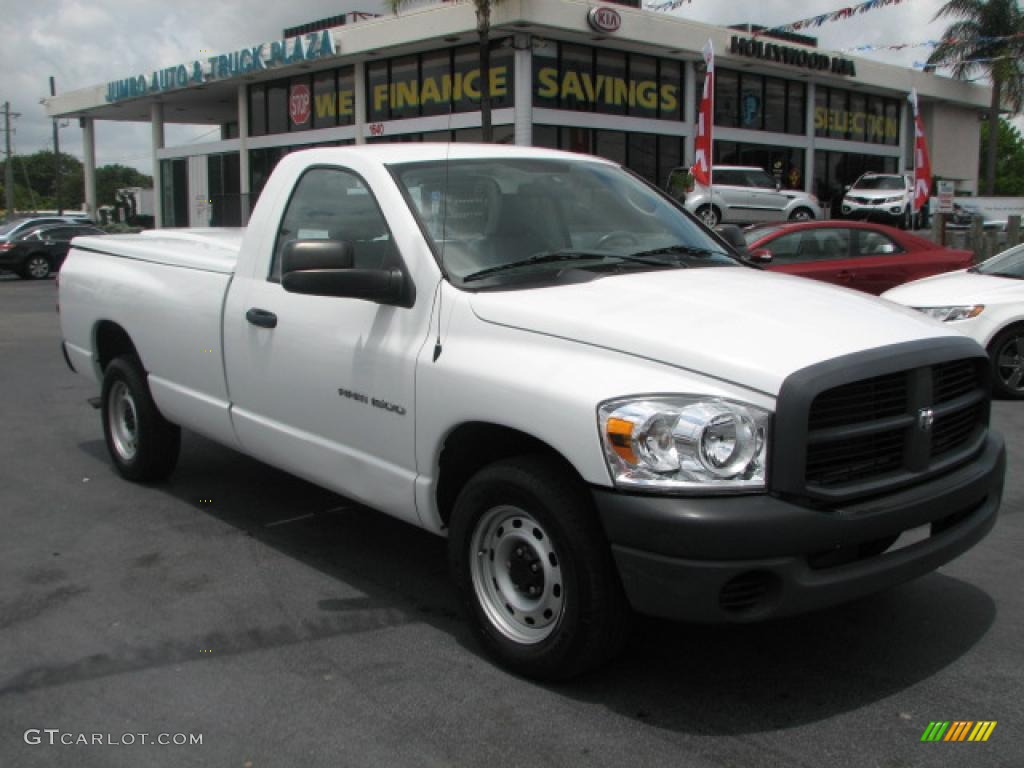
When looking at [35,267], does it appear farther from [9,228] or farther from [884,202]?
[884,202]

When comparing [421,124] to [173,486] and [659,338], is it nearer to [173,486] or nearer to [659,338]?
[173,486]

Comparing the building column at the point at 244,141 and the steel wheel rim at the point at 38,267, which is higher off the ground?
the building column at the point at 244,141

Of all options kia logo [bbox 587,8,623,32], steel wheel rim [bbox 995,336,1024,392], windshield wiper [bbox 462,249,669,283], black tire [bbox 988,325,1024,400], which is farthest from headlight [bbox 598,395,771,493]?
kia logo [bbox 587,8,623,32]

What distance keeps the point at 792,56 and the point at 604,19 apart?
9145mm

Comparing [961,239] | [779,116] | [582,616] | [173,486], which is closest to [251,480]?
[173,486]

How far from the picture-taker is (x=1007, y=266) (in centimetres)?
1002

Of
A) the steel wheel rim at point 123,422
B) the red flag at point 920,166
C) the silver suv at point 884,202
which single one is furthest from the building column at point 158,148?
the steel wheel rim at point 123,422

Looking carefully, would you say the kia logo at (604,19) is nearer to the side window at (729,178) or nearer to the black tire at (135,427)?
the side window at (729,178)

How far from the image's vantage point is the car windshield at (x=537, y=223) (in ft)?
13.5

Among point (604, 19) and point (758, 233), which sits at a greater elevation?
point (604, 19)

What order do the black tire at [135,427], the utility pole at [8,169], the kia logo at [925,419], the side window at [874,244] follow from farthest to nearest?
the utility pole at [8,169] → the side window at [874,244] → the black tire at [135,427] → the kia logo at [925,419]

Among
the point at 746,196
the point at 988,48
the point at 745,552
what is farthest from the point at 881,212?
the point at 745,552

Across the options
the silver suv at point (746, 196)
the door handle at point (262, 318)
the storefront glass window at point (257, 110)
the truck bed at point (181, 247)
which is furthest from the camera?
the storefront glass window at point (257, 110)

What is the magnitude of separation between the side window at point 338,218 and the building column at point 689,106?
28.2m
